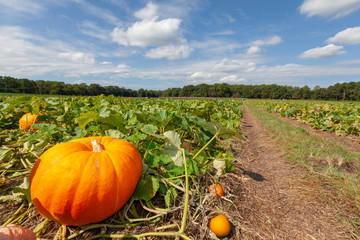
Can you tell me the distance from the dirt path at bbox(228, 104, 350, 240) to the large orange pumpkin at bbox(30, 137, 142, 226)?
113cm

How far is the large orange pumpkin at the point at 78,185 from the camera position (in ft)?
3.51

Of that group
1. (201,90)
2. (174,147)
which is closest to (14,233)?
(174,147)

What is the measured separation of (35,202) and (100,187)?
464 mm

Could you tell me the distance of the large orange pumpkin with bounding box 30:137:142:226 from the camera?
1068 millimetres

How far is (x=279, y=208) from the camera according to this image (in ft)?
6.25

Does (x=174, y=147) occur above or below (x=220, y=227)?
above

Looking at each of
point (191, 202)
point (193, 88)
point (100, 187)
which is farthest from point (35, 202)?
point (193, 88)

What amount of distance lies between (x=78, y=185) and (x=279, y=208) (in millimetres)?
2109

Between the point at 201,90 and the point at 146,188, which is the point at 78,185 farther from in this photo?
the point at 201,90

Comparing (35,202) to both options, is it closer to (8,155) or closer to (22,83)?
(8,155)

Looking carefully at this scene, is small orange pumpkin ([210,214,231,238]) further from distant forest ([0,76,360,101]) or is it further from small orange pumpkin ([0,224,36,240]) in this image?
distant forest ([0,76,360,101])

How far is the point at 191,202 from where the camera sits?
148 cm

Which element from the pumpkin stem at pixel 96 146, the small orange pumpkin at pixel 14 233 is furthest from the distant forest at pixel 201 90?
the small orange pumpkin at pixel 14 233

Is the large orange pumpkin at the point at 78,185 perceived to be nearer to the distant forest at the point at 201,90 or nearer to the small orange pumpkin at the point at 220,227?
the small orange pumpkin at the point at 220,227
